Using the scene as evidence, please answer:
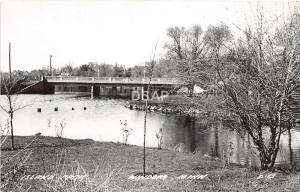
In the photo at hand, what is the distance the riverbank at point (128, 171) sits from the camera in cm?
1009

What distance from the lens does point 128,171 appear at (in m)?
12.7

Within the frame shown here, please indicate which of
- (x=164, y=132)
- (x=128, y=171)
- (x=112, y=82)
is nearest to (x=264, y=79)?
(x=128, y=171)

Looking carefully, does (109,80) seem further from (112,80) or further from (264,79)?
→ (264,79)

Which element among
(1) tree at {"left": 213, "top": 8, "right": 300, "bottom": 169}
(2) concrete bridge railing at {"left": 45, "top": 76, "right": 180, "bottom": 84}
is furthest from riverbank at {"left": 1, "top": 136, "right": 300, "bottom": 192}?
(2) concrete bridge railing at {"left": 45, "top": 76, "right": 180, "bottom": 84}

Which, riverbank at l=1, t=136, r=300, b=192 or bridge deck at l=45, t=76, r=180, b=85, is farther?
bridge deck at l=45, t=76, r=180, b=85

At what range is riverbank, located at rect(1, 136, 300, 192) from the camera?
33.1 feet

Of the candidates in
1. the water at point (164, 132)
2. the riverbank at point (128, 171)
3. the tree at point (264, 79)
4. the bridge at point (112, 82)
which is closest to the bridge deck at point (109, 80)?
the bridge at point (112, 82)

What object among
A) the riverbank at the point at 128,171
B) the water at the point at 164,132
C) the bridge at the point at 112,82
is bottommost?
the water at the point at 164,132

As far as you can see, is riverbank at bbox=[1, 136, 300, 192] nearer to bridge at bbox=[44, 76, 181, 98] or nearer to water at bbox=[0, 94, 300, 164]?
water at bbox=[0, 94, 300, 164]

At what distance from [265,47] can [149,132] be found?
55.4ft

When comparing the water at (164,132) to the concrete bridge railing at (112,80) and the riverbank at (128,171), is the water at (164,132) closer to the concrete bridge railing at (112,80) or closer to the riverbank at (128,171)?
the riverbank at (128,171)

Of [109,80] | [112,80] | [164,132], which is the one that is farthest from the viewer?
[109,80]

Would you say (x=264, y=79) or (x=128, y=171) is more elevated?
(x=264, y=79)

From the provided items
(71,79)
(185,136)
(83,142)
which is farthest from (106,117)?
(71,79)
